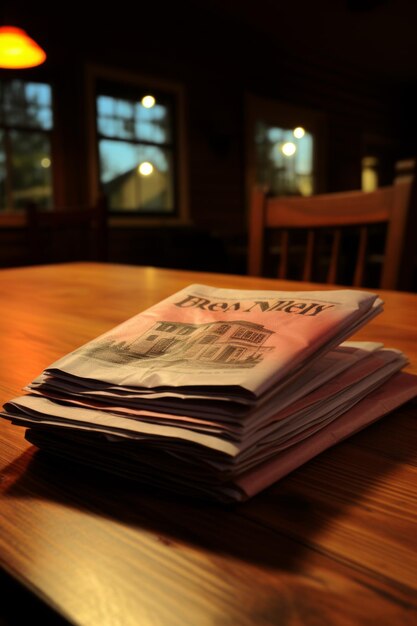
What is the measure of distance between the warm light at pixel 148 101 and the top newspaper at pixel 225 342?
4.54 meters

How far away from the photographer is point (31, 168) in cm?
407

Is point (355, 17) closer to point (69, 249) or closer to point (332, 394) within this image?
point (69, 249)

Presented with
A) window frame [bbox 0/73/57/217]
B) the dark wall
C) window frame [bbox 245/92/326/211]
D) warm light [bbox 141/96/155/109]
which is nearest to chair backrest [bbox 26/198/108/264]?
window frame [bbox 0/73/57/217]

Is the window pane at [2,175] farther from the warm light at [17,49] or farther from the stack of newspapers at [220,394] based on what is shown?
the stack of newspapers at [220,394]

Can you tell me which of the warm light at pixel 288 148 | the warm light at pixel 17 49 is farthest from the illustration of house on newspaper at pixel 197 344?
the warm light at pixel 288 148

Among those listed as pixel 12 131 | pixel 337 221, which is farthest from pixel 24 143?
pixel 337 221

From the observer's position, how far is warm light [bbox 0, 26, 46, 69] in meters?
1.83

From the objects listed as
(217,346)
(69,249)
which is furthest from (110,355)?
(69,249)

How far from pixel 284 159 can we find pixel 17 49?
4569 millimetres

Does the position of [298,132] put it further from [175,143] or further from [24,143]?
[24,143]

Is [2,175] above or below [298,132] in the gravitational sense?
below

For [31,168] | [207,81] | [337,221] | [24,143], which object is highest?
[207,81]

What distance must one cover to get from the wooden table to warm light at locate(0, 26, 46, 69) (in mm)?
1790

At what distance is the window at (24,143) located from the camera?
3.87 metres
